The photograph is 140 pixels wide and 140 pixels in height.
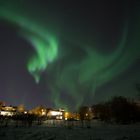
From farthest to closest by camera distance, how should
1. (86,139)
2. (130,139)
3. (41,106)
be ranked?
(41,106) < (86,139) < (130,139)

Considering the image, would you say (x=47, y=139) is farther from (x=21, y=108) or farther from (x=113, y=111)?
(x=21, y=108)

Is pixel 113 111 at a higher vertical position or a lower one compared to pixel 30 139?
higher

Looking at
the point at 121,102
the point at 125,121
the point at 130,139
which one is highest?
the point at 121,102

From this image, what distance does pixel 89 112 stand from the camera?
15275cm

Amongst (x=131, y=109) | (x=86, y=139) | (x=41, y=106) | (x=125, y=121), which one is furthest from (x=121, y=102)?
(x=41, y=106)

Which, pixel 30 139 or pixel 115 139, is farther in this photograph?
pixel 30 139

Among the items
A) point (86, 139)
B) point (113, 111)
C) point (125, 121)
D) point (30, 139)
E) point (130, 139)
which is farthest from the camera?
point (113, 111)

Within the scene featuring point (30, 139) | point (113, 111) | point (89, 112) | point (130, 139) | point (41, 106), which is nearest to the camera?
point (130, 139)

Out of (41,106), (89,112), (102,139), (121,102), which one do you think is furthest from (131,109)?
(41,106)

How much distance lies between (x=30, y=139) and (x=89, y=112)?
126895mm

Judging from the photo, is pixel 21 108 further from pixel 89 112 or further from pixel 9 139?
pixel 9 139

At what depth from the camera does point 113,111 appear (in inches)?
3287

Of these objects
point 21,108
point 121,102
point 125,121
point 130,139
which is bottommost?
point 130,139

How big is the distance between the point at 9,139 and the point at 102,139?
1219 centimetres
